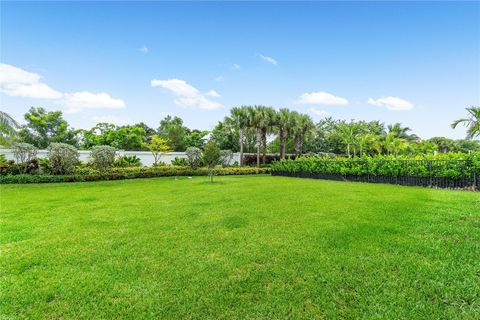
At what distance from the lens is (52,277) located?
2873 mm

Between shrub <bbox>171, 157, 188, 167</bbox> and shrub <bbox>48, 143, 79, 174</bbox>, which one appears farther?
shrub <bbox>171, 157, 188, 167</bbox>

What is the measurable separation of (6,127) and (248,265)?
818 cm

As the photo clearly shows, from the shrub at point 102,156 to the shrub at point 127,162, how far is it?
2.84m

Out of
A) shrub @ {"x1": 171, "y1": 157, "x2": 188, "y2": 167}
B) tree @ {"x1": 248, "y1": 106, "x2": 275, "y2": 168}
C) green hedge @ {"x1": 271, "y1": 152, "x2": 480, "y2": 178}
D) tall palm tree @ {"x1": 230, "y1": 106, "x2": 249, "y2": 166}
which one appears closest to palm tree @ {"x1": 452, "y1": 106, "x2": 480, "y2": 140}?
green hedge @ {"x1": 271, "y1": 152, "x2": 480, "y2": 178}

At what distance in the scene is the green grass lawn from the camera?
89.5 inches

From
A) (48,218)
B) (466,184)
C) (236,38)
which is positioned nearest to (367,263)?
(48,218)

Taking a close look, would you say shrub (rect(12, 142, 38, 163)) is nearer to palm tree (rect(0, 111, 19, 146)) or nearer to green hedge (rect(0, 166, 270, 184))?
green hedge (rect(0, 166, 270, 184))

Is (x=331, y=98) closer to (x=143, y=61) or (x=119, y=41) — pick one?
(x=143, y=61)

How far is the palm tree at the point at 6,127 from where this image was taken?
23.1 feet

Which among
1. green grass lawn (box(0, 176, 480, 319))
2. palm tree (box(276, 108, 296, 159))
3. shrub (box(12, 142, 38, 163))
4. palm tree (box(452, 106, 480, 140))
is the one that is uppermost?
palm tree (box(276, 108, 296, 159))

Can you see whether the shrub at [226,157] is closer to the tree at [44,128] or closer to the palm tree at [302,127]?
the palm tree at [302,127]

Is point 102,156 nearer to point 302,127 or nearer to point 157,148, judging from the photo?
point 157,148

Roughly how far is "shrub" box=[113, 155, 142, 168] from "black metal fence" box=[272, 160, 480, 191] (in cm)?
1517

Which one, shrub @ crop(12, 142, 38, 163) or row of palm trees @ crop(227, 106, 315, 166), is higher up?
row of palm trees @ crop(227, 106, 315, 166)
